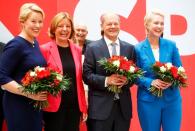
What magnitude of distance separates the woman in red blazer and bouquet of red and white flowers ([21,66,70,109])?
303 mm

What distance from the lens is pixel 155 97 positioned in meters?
3.59

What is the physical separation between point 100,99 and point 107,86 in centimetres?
17

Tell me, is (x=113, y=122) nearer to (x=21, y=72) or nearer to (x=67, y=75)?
(x=67, y=75)

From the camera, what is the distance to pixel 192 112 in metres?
5.46

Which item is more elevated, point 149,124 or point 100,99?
point 100,99

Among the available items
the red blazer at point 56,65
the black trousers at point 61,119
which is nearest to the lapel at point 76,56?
the red blazer at point 56,65

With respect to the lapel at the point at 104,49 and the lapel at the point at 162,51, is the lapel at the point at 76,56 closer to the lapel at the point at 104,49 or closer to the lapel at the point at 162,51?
the lapel at the point at 104,49

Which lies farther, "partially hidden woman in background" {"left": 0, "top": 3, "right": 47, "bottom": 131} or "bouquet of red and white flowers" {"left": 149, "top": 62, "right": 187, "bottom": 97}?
"bouquet of red and white flowers" {"left": 149, "top": 62, "right": 187, "bottom": 97}

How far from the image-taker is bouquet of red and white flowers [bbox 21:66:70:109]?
2875 mm

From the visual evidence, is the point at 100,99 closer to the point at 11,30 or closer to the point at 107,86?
the point at 107,86

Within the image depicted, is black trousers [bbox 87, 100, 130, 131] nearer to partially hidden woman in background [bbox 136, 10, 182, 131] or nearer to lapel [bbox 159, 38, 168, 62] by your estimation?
partially hidden woman in background [bbox 136, 10, 182, 131]

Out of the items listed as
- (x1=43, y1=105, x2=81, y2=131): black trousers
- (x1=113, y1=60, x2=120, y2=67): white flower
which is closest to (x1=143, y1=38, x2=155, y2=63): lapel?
(x1=113, y1=60, x2=120, y2=67): white flower

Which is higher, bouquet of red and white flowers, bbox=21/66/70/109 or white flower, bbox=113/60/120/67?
white flower, bbox=113/60/120/67

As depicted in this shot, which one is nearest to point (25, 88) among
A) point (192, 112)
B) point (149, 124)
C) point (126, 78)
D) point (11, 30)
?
point (126, 78)
